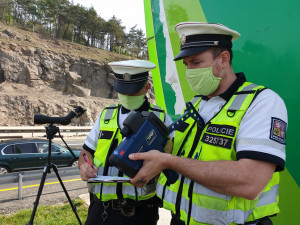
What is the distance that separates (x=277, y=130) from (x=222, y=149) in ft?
0.87

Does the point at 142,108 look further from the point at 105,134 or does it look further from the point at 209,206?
the point at 209,206

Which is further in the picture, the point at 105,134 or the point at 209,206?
the point at 105,134

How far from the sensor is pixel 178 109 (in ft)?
8.71

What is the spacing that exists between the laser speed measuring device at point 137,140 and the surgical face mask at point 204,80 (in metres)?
0.33

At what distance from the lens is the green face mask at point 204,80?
1.44 meters

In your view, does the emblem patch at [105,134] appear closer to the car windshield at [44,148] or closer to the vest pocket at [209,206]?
the vest pocket at [209,206]

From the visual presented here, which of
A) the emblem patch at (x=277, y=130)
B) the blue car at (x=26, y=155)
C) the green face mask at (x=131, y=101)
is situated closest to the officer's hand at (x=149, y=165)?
the emblem patch at (x=277, y=130)

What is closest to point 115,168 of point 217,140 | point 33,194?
point 217,140

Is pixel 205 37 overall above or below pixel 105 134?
above

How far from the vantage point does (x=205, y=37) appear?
1402 millimetres

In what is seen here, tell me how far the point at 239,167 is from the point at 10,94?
30.1 meters

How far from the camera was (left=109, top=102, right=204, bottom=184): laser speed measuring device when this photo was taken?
1.18 metres

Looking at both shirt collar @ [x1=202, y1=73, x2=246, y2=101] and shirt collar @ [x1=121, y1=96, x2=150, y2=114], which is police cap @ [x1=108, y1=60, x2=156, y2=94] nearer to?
shirt collar @ [x1=121, y1=96, x2=150, y2=114]

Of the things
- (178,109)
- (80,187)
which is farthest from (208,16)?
(80,187)
